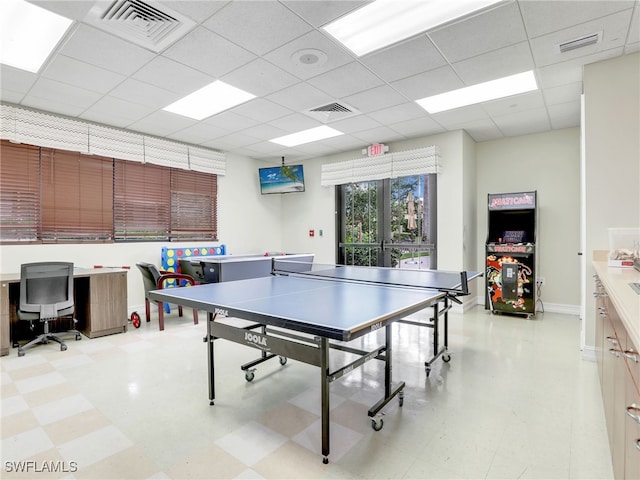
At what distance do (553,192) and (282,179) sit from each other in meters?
5.15

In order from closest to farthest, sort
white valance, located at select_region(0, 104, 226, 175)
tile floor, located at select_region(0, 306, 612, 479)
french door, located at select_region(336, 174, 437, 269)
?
tile floor, located at select_region(0, 306, 612, 479), white valance, located at select_region(0, 104, 226, 175), french door, located at select_region(336, 174, 437, 269)

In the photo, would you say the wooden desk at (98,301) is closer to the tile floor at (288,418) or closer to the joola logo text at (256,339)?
the tile floor at (288,418)

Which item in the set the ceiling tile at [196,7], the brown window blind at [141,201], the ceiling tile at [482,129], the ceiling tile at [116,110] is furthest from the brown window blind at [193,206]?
the ceiling tile at [482,129]

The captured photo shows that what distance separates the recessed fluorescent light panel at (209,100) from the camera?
4207 mm

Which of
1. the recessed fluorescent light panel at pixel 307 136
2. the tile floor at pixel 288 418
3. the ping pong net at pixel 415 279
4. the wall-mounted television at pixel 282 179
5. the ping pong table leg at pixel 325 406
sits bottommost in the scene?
the tile floor at pixel 288 418

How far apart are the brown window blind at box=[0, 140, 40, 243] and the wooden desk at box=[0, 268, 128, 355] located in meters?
0.68

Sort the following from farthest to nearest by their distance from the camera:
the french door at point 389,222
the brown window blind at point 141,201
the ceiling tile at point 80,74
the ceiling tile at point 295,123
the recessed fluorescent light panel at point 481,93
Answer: the french door at point 389,222 < the brown window blind at point 141,201 < the ceiling tile at point 295,123 < the recessed fluorescent light panel at point 481,93 < the ceiling tile at point 80,74

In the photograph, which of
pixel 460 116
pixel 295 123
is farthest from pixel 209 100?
pixel 460 116

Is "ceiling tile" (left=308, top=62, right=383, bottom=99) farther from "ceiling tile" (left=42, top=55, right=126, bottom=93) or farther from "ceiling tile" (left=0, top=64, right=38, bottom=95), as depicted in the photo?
"ceiling tile" (left=0, top=64, right=38, bottom=95)

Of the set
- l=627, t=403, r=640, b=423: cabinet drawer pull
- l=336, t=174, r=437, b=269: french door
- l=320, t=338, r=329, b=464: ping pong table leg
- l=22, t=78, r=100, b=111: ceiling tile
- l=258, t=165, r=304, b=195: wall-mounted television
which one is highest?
l=22, t=78, r=100, b=111: ceiling tile

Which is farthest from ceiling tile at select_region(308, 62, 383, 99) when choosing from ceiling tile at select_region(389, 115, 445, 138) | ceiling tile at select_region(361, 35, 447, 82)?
ceiling tile at select_region(389, 115, 445, 138)

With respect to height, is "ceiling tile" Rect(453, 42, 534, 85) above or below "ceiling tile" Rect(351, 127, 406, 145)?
below

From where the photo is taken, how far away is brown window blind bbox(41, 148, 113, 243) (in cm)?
487

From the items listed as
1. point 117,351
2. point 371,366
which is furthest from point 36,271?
point 371,366
